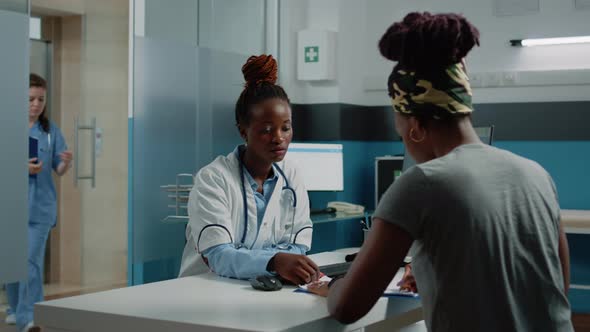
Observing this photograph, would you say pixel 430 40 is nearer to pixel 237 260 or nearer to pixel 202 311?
pixel 202 311

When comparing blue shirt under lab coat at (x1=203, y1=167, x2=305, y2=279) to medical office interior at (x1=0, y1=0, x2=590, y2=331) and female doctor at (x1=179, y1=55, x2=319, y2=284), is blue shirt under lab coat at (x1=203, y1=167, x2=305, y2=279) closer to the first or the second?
female doctor at (x1=179, y1=55, x2=319, y2=284)

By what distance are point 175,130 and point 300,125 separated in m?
1.45

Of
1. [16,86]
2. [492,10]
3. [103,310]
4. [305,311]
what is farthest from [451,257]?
[492,10]

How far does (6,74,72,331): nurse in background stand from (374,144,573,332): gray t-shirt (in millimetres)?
3708

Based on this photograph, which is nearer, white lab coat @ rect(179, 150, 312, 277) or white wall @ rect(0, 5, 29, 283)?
white lab coat @ rect(179, 150, 312, 277)

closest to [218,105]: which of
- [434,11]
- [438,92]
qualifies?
[434,11]

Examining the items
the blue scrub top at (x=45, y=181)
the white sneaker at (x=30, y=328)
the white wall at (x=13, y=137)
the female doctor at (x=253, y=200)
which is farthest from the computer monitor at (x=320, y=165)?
the female doctor at (x=253, y=200)

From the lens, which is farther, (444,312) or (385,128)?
(385,128)

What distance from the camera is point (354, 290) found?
1.54 metres

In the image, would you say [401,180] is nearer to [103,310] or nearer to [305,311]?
[305,311]

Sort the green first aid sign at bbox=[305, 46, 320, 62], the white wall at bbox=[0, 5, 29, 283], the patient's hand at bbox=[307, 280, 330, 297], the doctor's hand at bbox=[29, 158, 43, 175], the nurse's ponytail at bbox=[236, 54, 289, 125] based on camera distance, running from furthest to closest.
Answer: the green first aid sign at bbox=[305, 46, 320, 62] → the doctor's hand at bbox=[29, 158, 43, 175] → the white wall at bbox=[0, 5, 29, 283] → the nurse's ponytail at bbox=[236, 54, 289, 125] → the patient's hand at bbox=[307, 280, 330, 297]

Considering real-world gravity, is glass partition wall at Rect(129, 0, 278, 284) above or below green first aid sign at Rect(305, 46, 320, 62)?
below

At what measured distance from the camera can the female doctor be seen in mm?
2219

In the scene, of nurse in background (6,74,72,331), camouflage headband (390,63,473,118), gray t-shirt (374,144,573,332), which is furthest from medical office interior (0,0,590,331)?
gray t-shirt (374,144,573,332)
